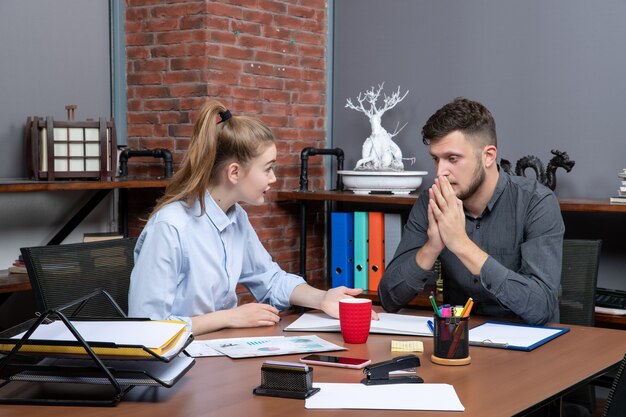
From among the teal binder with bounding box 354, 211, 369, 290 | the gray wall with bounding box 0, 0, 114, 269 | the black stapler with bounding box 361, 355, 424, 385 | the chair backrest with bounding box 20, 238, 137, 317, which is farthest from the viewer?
the teal binder with bounding box 354, 211, 369, 290

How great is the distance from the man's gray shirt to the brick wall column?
1.37m

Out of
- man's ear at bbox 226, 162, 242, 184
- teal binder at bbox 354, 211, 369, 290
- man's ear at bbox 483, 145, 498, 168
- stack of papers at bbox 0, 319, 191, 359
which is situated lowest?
teal binder at bbox 354, 211, 369, 290

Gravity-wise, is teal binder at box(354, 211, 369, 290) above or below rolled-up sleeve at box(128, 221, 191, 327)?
below

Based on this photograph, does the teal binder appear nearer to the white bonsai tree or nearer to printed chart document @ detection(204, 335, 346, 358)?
the white bonsai tree

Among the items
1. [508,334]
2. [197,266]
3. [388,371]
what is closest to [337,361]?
[388,371]

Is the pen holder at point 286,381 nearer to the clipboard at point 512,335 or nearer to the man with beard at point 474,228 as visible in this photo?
the clipboard at point 512,335

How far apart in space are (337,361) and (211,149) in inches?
33.0

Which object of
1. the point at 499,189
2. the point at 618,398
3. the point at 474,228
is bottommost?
the point at 618,398

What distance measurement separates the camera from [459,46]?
3.80 metres

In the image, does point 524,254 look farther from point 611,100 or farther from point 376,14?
point 376,14

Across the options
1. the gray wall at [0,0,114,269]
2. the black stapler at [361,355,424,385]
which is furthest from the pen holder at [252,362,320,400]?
the gray wall at [0,0,114,269]

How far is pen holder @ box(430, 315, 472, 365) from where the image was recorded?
5.66 feet

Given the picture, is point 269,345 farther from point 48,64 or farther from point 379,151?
point 48,64

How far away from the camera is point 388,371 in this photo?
1639mm
